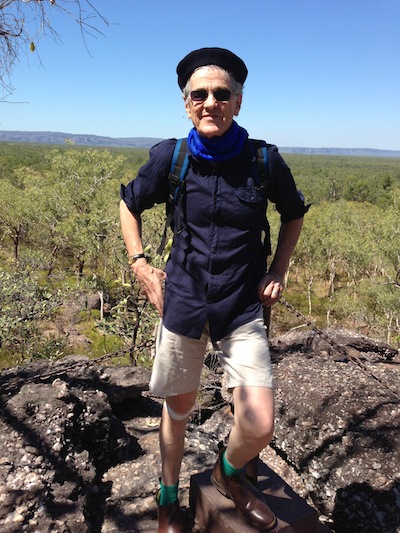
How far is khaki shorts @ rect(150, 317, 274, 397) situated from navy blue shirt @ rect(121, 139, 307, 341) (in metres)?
0.07

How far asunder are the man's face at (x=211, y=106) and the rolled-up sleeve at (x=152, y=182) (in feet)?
0.77

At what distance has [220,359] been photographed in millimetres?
2389

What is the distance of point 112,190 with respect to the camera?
3177cm

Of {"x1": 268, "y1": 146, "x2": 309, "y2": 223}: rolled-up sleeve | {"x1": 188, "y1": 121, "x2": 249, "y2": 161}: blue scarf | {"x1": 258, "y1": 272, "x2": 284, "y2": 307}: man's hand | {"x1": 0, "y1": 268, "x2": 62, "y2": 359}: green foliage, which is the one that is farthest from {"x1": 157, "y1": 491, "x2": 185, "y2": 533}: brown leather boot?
{"x1": 0, "y1": 268, "x2": 62, "y2": 359}: green foliage

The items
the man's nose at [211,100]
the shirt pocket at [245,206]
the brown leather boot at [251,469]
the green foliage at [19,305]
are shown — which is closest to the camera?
the man's nose at [211,100]

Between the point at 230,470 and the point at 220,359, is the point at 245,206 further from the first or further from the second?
the point at 230,470

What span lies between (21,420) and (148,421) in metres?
1.58

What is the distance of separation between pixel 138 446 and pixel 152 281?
226cm

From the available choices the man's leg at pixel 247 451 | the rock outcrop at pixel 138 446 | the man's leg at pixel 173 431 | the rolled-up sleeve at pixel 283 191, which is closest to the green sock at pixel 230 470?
the man's leg at pixel 247 451

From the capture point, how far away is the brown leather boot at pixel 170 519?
2645 mm

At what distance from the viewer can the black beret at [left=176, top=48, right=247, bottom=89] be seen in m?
2.10

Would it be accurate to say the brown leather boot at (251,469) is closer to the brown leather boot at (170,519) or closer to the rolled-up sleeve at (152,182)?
the brown leather boot at (170,519)

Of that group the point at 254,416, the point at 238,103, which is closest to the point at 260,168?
the point at 238,103

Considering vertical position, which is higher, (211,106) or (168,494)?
(211,106)
